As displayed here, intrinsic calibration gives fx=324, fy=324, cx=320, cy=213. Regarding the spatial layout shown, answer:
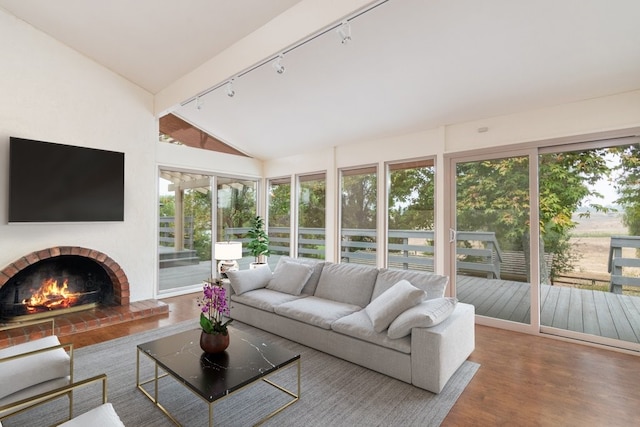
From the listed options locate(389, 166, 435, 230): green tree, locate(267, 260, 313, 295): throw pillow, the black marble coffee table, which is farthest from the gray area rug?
locate(389, 166, 435, 230): green tree

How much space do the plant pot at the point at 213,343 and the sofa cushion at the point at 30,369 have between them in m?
0.83

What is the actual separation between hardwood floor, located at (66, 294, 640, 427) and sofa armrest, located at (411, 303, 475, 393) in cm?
20

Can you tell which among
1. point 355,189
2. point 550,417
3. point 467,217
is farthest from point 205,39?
point 550,417

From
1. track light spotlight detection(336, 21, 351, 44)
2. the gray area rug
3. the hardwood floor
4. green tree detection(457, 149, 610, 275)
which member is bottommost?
the hardwood floor

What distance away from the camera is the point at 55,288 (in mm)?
4156

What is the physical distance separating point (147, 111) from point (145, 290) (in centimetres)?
265

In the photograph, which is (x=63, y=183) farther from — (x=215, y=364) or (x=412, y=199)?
(x=412, y=199)

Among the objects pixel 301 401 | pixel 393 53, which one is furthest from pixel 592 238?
pixel 301 401

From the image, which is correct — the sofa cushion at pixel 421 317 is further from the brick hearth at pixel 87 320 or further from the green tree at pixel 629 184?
the brick hearth at pixel 87 320

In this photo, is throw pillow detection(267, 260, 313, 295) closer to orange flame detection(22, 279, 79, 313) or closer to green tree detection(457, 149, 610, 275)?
green tree detection(457, 149, 610, 275)

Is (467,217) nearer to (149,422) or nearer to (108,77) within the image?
(149,422)

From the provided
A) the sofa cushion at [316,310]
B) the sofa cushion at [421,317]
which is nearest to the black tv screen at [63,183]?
the sofa cushion at [316,310]

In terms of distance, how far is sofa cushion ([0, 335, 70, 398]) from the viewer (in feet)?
6.12

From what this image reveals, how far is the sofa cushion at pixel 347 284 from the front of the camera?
3.50m
